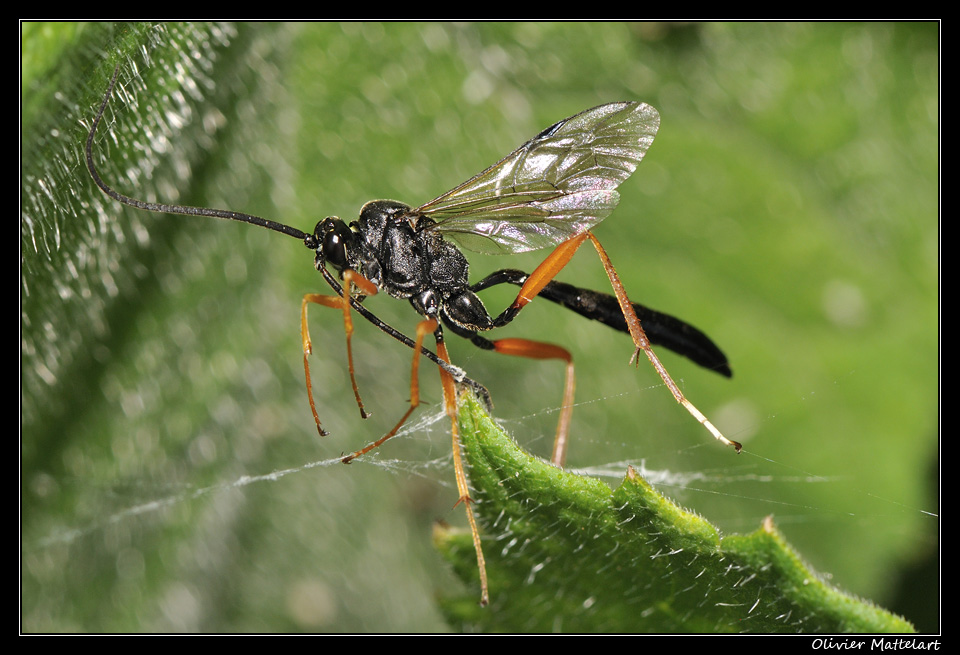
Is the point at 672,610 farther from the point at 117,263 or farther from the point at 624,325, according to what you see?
the point at 117,263

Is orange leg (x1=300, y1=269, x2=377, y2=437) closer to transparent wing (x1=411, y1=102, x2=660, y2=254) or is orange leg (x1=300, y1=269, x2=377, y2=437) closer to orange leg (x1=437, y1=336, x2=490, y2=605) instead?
orange leg (x1=437, y1=336, x2=490, y2=605)

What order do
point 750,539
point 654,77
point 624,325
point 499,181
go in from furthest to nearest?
point 654,77 < point 624,325 < point 499,181 < point 750,539

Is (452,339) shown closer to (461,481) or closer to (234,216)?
(461,481)

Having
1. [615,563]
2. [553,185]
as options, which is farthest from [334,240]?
[615,563]

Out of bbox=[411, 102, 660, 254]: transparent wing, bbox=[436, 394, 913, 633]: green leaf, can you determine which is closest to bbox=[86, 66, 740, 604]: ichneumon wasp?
bbox=[411, 102, 660, 254]: transparent wing

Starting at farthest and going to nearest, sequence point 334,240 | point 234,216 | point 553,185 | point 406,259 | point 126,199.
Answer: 1. point 406,259
2. point 553,185
3. point 334,240
4. point 234,216
5. point 126,199

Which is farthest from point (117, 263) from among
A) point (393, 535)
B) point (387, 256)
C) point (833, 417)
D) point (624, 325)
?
point (833, 417)

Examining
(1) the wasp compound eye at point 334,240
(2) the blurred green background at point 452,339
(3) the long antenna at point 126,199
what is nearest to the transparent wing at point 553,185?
(1) the wasp compound eye at point 334,240
